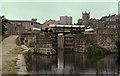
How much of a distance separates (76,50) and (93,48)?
6.78m

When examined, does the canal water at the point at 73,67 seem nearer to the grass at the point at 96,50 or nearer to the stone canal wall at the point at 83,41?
the grass at the point at 96,50

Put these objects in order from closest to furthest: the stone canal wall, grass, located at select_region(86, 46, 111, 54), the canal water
Result: the canal water
grass, located at select_region(86, 46, 111, 54)
the stone canal wall

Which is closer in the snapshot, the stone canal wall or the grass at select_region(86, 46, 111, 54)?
the grass at select_region(86, 46, 111, 54)

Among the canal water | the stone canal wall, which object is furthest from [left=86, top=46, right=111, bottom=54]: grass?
the canal water

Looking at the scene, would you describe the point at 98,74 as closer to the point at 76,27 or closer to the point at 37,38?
the point at 37,38

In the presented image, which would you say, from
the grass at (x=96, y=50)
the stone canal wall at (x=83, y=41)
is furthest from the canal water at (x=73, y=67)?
the stone canal wall at (x=83, y=41)

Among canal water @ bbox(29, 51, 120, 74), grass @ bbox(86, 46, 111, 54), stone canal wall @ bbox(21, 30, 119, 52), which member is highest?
stone canal wall @ bbox(21, 30, 119, 52)

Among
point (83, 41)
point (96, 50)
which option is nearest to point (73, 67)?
point (96, 50)

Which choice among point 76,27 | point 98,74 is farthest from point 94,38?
point 98,74

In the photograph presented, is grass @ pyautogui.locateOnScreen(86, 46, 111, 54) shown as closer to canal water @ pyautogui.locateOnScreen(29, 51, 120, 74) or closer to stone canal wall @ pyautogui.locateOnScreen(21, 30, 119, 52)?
stone canal wall @ pyautogui.locateOnScreen(21, 30, 119, 52)

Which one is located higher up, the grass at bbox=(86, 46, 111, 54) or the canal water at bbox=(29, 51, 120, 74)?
the grass at bbox=(86, 46, 111, 54)

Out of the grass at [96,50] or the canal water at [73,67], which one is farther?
the grass at [96,50]

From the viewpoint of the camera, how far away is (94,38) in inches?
2266

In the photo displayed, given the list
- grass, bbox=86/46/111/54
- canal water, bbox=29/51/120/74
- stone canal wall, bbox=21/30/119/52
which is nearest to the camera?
canal water, bbox=29/51/120/74
